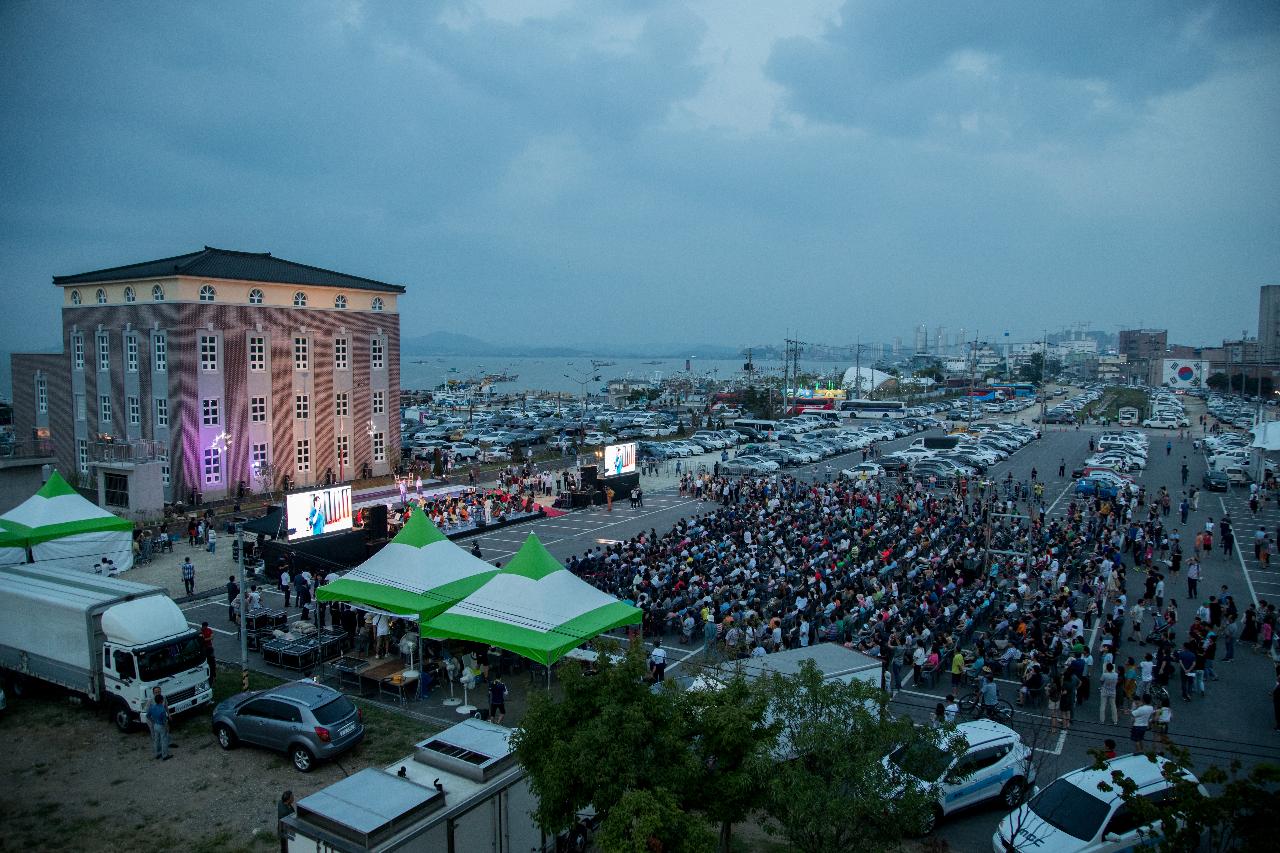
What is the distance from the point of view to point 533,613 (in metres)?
13.9

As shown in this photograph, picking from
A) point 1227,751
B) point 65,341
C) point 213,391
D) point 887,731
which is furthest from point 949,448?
point 65,341

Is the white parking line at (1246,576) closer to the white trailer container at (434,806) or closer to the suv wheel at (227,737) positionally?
the white trailer container at (434,806)

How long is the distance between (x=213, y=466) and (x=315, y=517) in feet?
50.2

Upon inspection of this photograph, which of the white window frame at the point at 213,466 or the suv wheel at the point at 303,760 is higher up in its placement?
the white window frame at the point at 213,466

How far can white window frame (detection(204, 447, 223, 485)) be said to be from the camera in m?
35.5

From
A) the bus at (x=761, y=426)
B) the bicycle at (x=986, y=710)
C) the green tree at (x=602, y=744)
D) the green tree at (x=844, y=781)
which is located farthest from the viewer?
the bus at (x=761, y=426)

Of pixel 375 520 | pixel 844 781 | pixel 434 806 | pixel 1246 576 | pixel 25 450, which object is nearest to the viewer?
pixel 844 781

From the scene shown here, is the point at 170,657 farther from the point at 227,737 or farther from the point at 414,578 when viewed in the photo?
the point at 414,578

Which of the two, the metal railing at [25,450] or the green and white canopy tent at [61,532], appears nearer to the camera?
the green and white canopy tent at [61,532]

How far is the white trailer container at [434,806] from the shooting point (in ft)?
24.5

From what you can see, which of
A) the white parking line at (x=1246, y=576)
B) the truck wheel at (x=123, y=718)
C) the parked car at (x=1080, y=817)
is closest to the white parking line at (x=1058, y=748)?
the parked car at (x=1080, y=817)

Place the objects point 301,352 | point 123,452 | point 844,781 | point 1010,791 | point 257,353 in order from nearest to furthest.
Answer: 1. point 844,781
2. point 1010,791
3. point 123,452
4. point 257,353
5. point 301,352

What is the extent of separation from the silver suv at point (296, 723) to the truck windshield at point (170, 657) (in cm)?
125

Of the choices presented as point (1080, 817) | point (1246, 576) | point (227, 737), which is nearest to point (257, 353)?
point (227, 737)
